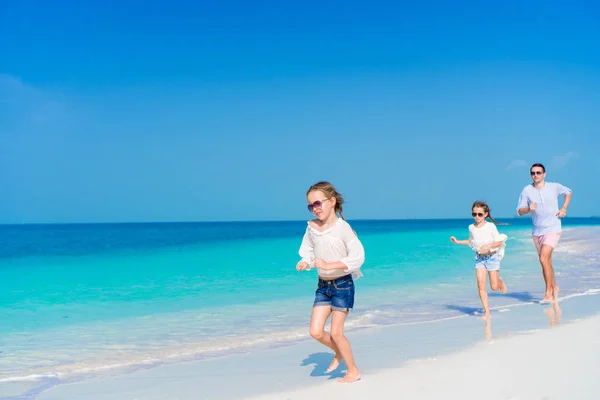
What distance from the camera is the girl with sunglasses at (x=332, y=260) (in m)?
4.38

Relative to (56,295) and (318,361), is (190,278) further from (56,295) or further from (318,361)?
(318,361)

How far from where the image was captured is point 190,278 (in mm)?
15062

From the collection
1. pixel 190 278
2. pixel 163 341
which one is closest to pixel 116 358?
pixel 163 341

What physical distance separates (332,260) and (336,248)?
104 millimetres

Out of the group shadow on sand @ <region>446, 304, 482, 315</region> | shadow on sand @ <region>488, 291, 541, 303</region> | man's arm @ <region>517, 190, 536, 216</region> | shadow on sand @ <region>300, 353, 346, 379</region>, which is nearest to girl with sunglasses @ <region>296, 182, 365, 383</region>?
shadow on sand @ <region>300, 353, 346, 379</region>

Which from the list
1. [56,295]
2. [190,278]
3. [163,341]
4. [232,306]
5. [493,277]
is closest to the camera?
[163,341]

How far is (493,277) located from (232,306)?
430cm

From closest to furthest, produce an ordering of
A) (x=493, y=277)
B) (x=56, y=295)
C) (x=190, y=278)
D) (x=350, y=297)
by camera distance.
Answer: (x=350, y=297)
(x=493, y=277)
(x=56, y=295)
(x=190, y=278)

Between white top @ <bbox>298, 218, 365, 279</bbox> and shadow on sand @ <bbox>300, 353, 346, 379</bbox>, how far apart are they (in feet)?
3.08

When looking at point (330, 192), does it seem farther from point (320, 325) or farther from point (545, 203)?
point (545, 203)

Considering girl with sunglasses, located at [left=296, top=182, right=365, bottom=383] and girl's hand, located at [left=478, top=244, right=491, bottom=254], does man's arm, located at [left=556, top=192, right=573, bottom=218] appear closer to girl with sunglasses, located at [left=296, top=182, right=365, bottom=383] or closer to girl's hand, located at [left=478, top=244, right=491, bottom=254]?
girl's hand, located at [left=478, top=244, right=491, bottom=254]

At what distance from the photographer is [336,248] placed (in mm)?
4410

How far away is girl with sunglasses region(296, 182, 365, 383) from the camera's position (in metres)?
4.38

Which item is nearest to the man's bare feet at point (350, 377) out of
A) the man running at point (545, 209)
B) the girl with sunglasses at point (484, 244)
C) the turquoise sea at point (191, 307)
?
the turquoise sea at point (191, 307)
